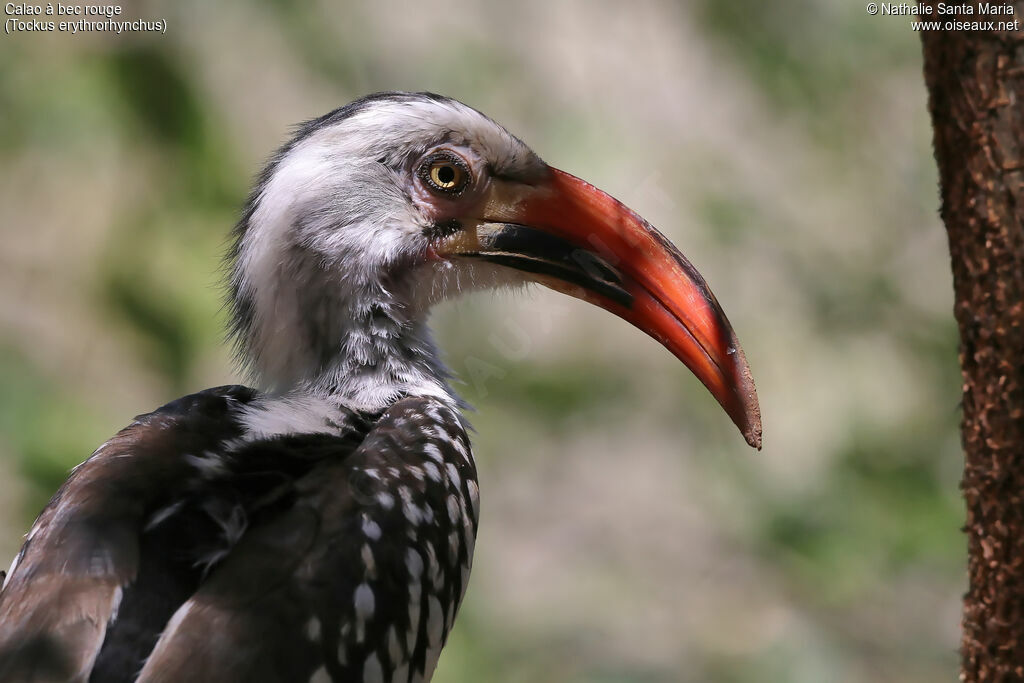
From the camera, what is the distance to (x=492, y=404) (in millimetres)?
6797

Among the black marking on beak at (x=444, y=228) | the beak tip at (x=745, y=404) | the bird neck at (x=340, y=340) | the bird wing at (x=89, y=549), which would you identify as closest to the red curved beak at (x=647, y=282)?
the beak tip at (x=745, y=404)

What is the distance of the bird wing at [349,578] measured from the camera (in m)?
2.05

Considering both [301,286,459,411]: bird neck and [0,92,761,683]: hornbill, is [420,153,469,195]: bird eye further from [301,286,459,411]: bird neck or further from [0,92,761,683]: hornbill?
[301,286,459,411]: bird neck

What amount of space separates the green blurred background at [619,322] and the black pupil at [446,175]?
2701 mm

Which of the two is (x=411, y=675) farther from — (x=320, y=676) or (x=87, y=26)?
(x=87, y=26)

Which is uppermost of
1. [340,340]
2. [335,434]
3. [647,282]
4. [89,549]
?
[647,282]

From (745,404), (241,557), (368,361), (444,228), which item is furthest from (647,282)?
(241,557)

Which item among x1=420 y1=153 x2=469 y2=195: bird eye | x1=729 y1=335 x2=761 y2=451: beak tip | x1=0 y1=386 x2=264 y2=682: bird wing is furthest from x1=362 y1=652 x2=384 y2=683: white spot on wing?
x1=420 y1=153 x2=469 y2=195: bird eye

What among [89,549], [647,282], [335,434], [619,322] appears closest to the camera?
[89,549]

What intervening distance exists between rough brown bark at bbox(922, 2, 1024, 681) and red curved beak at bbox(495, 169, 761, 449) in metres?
0.57

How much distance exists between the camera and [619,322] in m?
7.58

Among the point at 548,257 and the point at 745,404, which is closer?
the point at 745,404

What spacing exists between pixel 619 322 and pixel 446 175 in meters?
4.70

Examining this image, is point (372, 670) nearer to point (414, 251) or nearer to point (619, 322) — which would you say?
point (414, 251)
